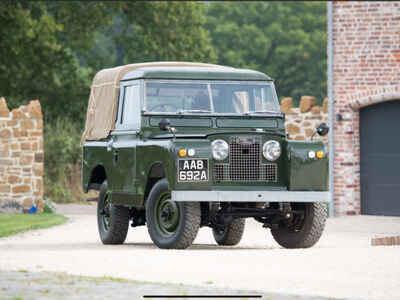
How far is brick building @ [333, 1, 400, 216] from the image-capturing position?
77.7 ft

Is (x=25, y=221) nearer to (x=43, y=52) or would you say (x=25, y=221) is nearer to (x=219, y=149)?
(x=219, y=149)

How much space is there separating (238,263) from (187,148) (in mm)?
2298

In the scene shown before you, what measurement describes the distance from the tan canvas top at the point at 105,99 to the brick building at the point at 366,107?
7540 mm

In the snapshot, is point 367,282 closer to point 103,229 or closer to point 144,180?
point 144,180

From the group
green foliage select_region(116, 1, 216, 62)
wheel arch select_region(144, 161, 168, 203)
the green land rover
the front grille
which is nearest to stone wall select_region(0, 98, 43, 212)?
the green land rover

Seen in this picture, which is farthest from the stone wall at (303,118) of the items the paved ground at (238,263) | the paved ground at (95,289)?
the paved ground at (95,289)

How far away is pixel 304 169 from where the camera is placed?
48.2 ft

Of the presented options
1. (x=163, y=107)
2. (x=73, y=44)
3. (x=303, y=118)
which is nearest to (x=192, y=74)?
(x=163, y=107)

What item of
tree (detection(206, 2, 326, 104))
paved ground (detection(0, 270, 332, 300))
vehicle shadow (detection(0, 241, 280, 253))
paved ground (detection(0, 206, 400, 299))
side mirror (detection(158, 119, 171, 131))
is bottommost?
vehicle shadow (detection(0, 241, 280, 253))

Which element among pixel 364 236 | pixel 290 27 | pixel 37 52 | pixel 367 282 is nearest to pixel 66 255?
pixel 367 282

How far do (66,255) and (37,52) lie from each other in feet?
81.8

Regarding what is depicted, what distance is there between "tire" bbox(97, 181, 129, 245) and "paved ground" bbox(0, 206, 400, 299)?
8.3 inches

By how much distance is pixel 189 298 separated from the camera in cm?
916

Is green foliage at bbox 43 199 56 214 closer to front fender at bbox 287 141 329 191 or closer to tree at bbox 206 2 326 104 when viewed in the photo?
front fender at bbox 287 141 329 191
